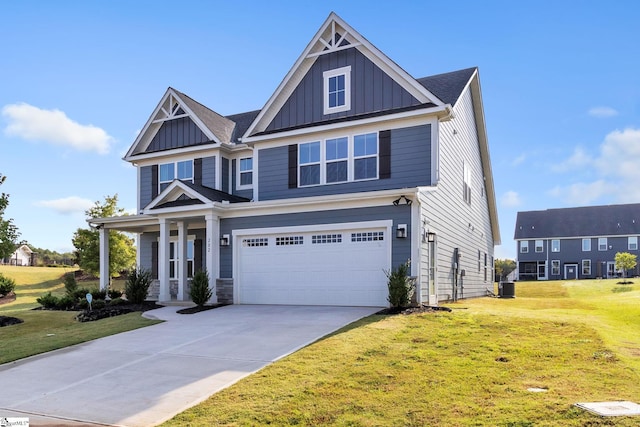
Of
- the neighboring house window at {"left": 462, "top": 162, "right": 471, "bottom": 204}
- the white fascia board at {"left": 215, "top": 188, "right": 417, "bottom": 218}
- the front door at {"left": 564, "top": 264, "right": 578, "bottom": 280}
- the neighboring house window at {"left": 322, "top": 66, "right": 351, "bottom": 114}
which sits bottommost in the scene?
the front door at {"left": 564, "top": 264, "right": 578, "bottom": 280}

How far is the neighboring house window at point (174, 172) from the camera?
65.8 ft

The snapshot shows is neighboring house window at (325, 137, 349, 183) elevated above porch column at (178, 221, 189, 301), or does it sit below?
above

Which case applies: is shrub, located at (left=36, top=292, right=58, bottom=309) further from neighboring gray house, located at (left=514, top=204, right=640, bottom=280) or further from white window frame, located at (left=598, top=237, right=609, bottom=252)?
white window frame, located at (left=598, top=237, right=609, bottom=252)

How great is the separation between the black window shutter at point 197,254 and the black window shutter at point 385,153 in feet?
26.0

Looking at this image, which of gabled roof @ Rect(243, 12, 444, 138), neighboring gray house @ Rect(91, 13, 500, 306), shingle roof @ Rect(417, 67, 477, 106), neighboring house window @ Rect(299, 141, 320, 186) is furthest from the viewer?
shingle roof @ Rect(417, 67, 477, 106)

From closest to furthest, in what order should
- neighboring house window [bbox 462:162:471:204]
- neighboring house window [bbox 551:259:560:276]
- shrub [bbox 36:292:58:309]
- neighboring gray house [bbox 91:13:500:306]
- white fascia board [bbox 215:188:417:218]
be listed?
white fascia board [bbox 215:188:417:218] → neighboring gray house [bbox 91:13:500:306] → shrub [bbox 36:292:58:309] → neighboring house window [bbox 462:162:471:204] → neighboring house window [bbox 551:259:560:276]

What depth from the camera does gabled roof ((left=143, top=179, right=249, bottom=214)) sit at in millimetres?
16594

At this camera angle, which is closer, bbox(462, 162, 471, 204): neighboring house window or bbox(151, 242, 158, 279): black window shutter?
bbox(462, 162, 471, 204): neighboring house window

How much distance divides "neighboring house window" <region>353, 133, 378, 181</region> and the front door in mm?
41811

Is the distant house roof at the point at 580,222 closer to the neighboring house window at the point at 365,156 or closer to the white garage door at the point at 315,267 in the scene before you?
the neighboring house window at the point at 365,156

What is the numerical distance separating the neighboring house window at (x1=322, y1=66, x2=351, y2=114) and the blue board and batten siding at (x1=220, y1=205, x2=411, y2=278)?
12.5 ft

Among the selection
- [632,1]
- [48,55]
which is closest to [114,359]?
[48,55]

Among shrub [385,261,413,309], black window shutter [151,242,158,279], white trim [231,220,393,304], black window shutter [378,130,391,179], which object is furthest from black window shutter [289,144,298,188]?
black window shutter [151,242,158,279]

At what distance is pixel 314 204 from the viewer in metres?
14.9
